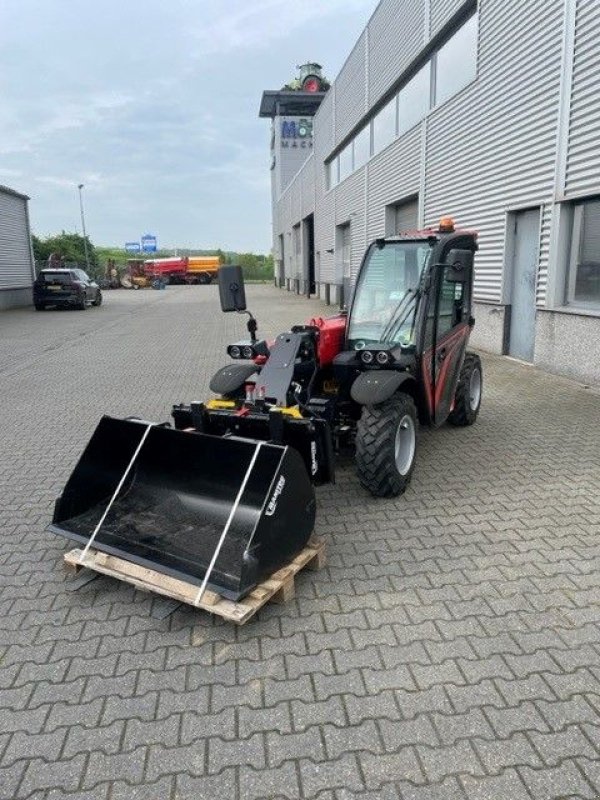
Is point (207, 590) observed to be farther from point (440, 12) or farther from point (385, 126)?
point (385, 126)

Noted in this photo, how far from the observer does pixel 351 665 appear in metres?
2.82

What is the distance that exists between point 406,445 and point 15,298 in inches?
1016

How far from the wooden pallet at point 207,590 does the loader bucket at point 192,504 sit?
48 mm

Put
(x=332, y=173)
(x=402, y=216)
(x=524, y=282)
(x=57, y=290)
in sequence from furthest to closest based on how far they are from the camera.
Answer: (x=332, y=173)
(x=57, y=290)
(x=402, y=216)
(x=524, y=282)

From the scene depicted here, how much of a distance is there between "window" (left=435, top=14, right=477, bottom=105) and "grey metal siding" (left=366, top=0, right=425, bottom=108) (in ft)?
3.91

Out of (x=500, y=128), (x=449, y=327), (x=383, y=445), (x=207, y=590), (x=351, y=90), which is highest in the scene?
(x=351, y=90)

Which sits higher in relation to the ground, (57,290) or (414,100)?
(414,100)

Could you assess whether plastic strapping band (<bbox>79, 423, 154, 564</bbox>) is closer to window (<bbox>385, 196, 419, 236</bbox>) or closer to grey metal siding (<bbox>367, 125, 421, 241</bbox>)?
grey metal siding (<bbox>367, 125, 421, 241</bbox>)

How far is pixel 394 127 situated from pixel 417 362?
14440 mm

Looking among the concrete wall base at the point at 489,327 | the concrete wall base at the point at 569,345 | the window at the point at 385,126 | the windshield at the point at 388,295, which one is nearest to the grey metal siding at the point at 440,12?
the window at the point at 385,126

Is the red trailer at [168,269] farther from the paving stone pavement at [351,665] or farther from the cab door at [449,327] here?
the paving stone pavement at [351,665]

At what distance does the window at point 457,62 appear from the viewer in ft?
38.2

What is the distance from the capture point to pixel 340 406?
16.8 ft

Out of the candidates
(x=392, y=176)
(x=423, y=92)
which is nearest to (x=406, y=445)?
(x=423, y=92)
